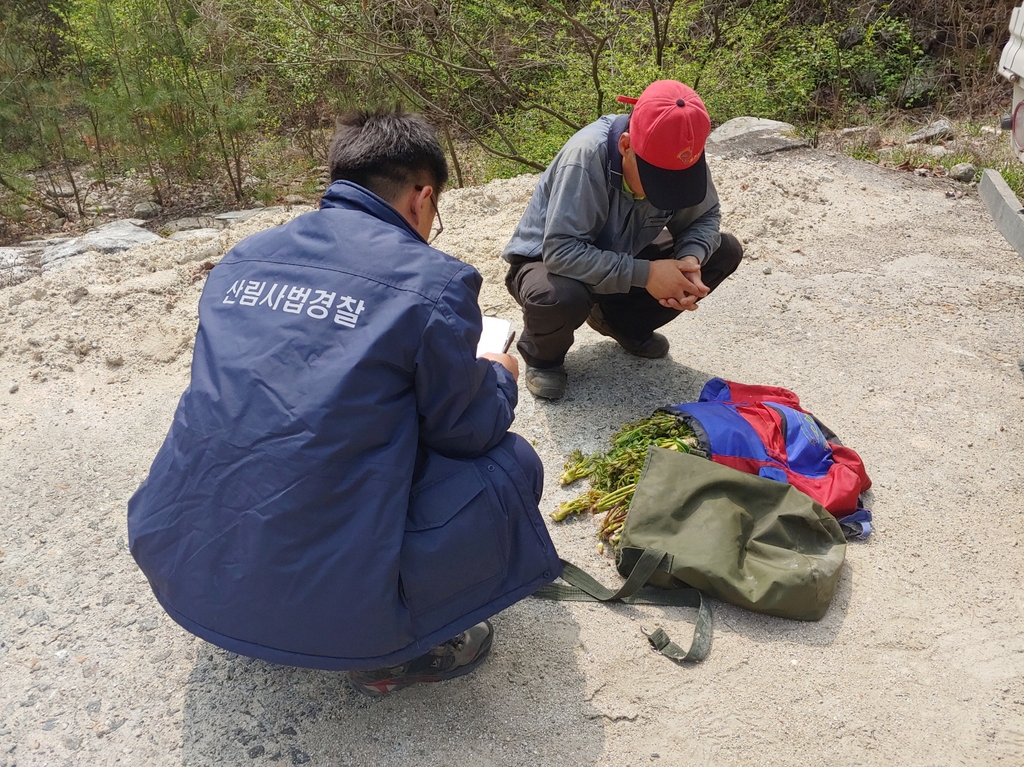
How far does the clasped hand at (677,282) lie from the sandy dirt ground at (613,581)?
499 mm

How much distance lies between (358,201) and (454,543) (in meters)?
0.78

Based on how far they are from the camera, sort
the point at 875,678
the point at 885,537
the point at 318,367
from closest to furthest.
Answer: the point at 318,367 → the point at 875,678 → the point at 885,537

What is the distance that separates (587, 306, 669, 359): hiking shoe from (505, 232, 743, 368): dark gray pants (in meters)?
0.02

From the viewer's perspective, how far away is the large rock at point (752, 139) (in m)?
5.79

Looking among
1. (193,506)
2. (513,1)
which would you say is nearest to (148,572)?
(193,506)

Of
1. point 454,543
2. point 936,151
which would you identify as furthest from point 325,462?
point 936,151

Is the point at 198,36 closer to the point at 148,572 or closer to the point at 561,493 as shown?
the point at 561,493

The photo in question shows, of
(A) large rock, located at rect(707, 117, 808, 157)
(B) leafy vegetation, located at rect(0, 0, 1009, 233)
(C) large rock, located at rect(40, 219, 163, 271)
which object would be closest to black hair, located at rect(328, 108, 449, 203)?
(C) large rock, located at rect(40, 219, 163, 271)

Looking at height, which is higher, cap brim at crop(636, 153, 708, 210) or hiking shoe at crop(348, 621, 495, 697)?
cap brim at crop(636, 153, 708, 210)

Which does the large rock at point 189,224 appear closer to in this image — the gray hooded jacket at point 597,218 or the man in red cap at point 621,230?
the man in red cap at point 621,230

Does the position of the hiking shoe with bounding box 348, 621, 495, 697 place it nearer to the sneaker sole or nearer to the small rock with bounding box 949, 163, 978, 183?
the sneaker sole

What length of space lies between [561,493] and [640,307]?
36.9 inches

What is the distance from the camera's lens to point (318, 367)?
1.51 m

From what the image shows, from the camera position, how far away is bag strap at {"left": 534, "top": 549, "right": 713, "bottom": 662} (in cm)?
212
